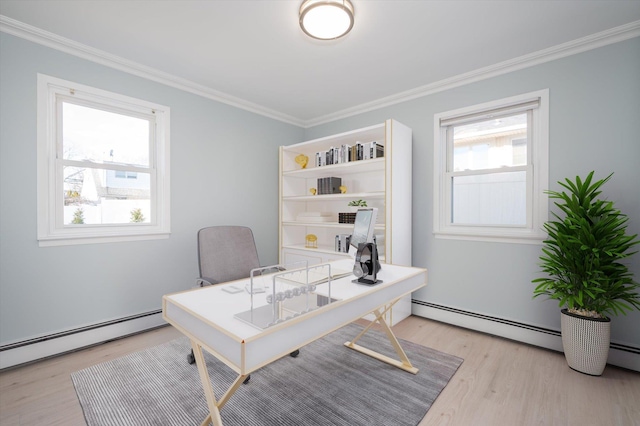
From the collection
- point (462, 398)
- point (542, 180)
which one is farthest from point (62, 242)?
point (542, 180)

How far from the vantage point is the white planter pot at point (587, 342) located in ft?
6.77

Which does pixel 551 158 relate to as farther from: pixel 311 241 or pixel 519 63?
pixel 311 241

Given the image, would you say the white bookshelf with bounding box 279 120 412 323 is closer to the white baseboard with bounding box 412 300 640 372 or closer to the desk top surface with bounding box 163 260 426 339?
the white baseboard with bounding box 412 300 640 372

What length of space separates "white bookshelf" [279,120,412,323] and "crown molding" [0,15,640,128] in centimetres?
52

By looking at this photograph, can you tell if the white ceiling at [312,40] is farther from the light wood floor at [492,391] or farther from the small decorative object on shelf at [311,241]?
the light wood floor at [492,391]

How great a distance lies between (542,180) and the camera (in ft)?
8.42

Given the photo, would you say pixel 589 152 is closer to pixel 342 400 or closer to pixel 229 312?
pixel 342 400

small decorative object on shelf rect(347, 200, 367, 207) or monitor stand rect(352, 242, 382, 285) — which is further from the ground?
small decorative object on shelf rect(347, 200, 367, 207)

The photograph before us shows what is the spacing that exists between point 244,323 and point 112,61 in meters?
2.88

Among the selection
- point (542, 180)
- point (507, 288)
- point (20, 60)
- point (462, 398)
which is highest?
point (20, 60)

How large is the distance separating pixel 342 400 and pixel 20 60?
3470mm

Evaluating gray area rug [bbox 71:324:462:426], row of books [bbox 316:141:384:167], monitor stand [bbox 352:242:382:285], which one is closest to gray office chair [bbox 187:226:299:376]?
gray area rug [bbox 71:324:462:426]

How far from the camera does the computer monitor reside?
1.96 metres

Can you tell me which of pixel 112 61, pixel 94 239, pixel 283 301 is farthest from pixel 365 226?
pixel 112 61
